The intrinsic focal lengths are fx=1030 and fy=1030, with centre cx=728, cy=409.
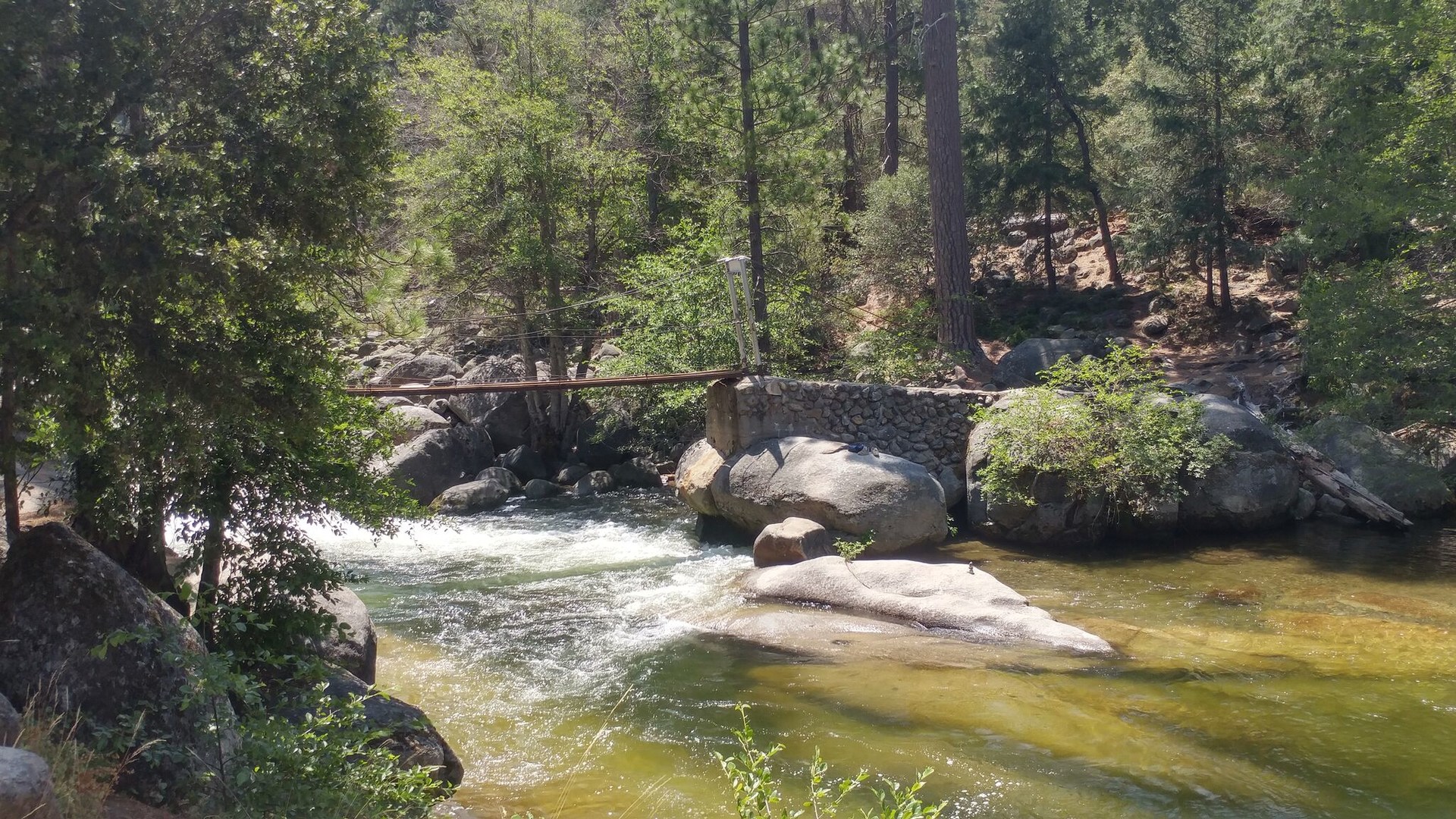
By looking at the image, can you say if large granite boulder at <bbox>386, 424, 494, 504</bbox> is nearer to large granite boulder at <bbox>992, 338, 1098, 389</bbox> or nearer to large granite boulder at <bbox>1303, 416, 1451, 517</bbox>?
large granite boulder at <bbox>992, 338, 1098, 389</bbox>

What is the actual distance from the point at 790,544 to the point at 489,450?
1011cm

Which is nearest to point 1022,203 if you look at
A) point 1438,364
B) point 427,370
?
point 1438,364

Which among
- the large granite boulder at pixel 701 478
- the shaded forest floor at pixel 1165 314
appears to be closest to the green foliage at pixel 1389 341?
the shaded forest floor at pixel 1165 314

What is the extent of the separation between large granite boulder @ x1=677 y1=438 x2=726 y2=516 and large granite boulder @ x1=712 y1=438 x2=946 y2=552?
23cm

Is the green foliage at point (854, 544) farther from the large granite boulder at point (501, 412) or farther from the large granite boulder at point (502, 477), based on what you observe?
the large granite boulder at point (501, 412)

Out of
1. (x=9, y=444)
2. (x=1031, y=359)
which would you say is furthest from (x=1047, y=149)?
(x=9, y=444)

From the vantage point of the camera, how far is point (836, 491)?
11.7 m

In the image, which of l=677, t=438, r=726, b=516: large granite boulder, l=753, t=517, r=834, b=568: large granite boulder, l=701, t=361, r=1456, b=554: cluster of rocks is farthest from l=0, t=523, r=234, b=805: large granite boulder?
l=677, t=438, r=726, b=516: large granite boulder

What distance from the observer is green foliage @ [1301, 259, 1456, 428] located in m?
12.2

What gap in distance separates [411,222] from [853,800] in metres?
15.6

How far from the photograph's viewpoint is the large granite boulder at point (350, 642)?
6.77m

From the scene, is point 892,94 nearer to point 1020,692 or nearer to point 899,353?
point 899,353

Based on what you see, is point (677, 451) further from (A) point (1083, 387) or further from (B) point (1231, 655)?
(B) point (1231, 655)

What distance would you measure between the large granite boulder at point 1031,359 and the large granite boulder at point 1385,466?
472 centimetres
